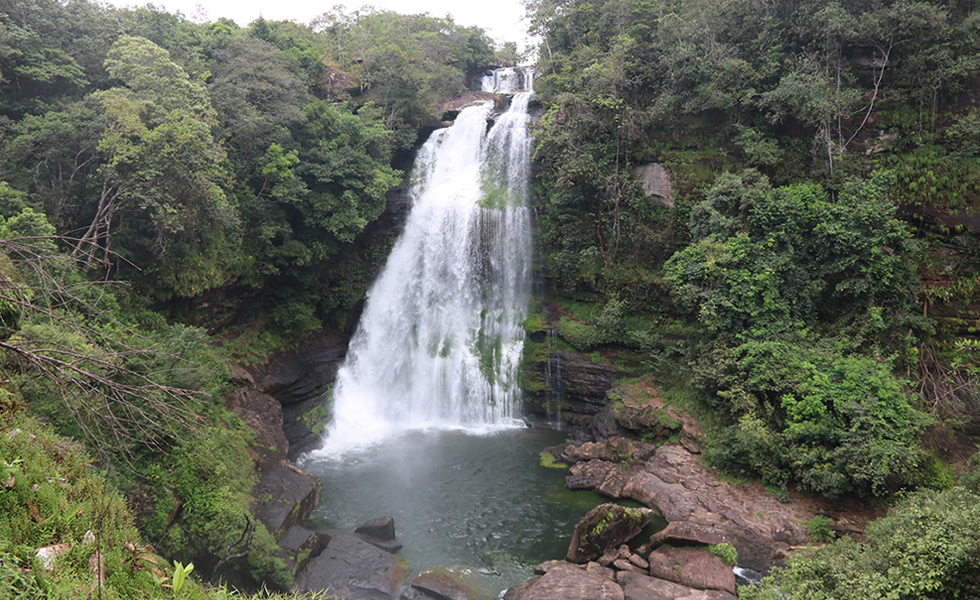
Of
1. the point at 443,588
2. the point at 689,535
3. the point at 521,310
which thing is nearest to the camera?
the point at 443,588

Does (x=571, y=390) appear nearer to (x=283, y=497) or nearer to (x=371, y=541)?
(x=371, y=541)

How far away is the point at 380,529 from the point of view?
11.3m

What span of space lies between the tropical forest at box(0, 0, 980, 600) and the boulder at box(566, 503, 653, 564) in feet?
0.22

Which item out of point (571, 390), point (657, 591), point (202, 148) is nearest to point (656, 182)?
point (571, 390)

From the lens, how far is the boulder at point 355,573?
368 inches

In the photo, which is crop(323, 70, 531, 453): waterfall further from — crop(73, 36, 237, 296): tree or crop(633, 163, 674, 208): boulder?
crop(73, 36, 237, 296): tree

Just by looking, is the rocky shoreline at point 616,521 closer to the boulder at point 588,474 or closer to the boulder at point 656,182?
the boulder at point 588,474

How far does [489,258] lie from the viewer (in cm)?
1986

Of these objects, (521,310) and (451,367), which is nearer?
(451,367)

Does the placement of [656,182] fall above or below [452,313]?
above

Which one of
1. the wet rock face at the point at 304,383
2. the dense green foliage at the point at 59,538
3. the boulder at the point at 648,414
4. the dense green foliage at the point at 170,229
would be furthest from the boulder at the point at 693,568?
the wet rock face at the point at 304,383

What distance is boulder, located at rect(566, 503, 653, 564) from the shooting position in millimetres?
10125

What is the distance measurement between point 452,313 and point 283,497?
9958 millimetres

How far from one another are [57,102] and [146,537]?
12.4 m
